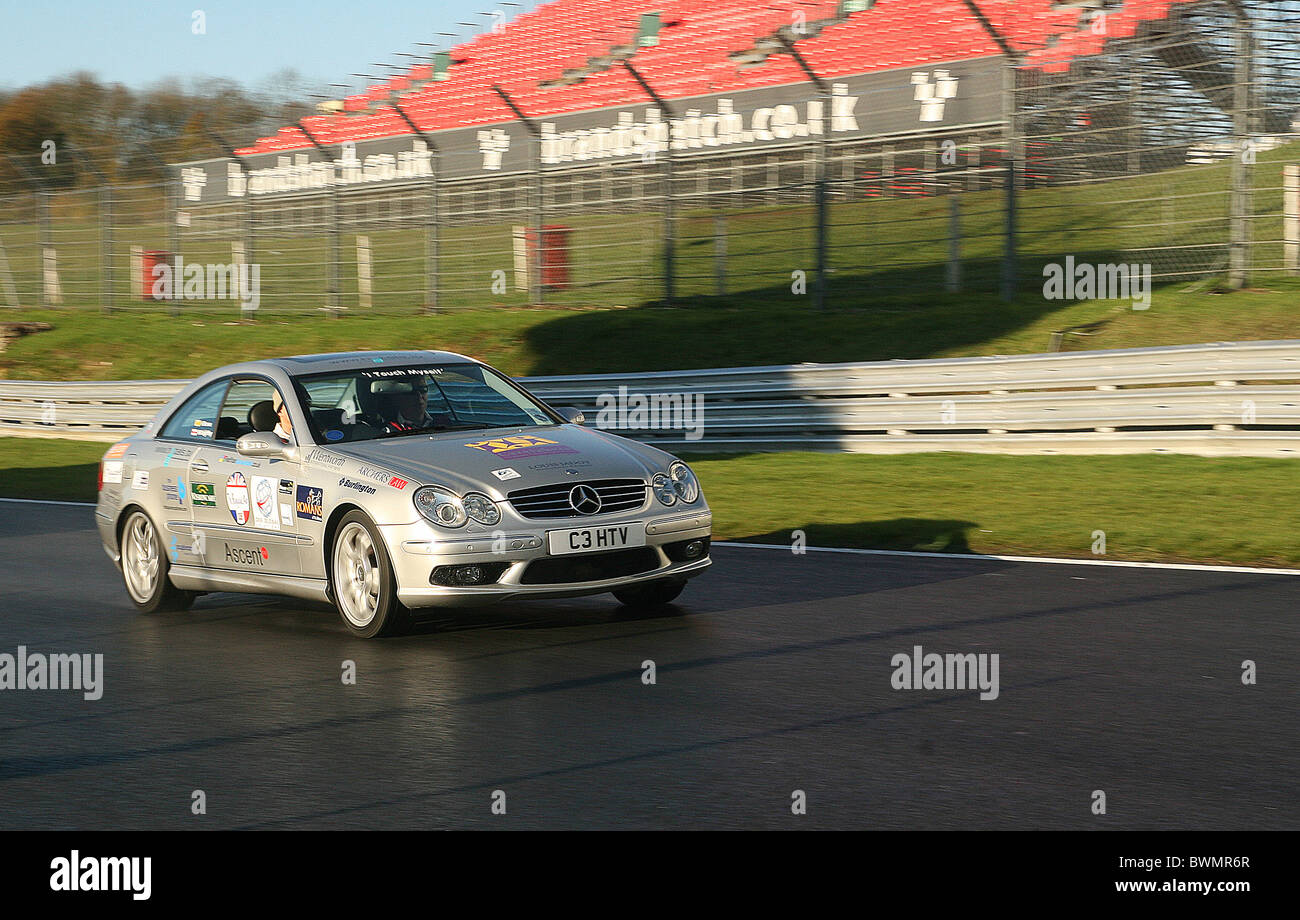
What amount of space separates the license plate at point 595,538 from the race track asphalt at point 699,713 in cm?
48

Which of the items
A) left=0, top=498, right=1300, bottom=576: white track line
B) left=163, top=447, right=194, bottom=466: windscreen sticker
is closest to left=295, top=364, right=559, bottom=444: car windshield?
left=163, top=447, right=194, bottom=466: windscreen sticker

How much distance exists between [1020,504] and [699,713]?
6.68 meters

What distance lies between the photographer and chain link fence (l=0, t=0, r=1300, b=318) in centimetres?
1788

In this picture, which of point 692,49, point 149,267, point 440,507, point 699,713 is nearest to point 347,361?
point 440,507

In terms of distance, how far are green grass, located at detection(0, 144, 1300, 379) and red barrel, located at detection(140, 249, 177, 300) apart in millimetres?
3009

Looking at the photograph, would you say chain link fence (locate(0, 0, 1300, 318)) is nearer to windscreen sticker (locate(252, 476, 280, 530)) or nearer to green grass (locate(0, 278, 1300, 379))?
green grass (locate(0, 278, 1300, 379))

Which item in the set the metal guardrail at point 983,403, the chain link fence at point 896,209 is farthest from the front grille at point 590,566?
the chain link fence at point 896,209

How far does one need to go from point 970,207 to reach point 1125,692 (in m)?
14.5

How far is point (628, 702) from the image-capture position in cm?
657

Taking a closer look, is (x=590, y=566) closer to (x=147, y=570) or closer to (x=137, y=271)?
(x=147, y=570)

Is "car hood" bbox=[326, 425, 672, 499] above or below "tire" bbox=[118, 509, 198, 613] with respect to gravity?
above

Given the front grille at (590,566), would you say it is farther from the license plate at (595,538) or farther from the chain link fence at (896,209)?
the chain link fence at (896,209)

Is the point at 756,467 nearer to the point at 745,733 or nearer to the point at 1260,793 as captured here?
the point at 745,733
